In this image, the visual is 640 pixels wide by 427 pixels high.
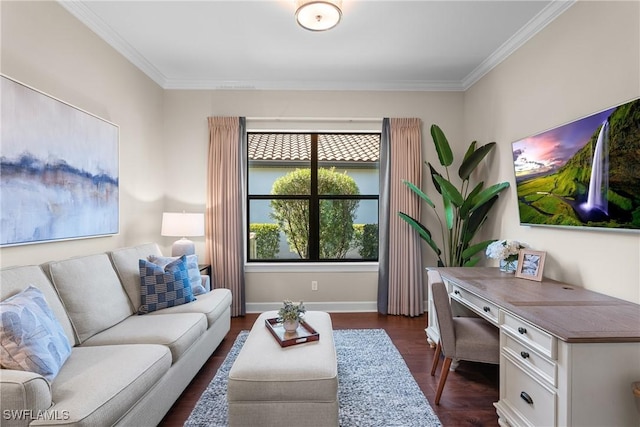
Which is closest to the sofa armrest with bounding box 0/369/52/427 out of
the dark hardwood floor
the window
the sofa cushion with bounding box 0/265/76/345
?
the sofa cushion with bounding box 0/265/76/345

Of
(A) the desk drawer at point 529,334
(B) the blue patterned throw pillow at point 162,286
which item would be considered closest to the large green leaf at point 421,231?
(A) the desk drawer at point 529,334

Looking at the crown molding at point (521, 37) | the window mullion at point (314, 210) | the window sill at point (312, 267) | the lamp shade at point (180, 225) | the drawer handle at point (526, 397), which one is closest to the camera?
the drawer handle at point (526, 397)

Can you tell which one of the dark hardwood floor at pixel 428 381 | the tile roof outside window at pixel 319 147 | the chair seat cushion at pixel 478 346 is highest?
the tile roof outside window at pixel 319 147

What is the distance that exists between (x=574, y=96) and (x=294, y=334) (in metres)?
2.65

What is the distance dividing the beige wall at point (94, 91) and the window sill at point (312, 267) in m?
1.27

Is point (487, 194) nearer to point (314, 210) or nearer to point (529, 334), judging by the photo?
point (529, 334)

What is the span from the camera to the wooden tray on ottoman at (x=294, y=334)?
2.00 metres

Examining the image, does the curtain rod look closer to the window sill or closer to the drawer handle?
the window sill

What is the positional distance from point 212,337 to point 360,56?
10.2 ft

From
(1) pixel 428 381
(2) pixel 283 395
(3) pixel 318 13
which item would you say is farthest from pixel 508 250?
(3) pixel 318 13

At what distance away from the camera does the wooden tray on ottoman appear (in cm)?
200

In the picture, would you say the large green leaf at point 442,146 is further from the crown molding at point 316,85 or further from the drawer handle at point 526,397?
the drawer handle at point 526,397

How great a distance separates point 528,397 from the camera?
1.66 metres

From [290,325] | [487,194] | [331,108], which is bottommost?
[290,325]
